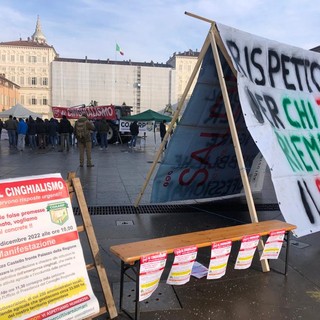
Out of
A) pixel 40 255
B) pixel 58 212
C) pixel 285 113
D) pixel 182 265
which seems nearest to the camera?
pixel 40 255

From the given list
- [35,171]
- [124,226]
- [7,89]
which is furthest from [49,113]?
[124,226]

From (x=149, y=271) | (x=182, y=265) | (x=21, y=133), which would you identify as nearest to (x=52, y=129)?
(x=21, y=133)

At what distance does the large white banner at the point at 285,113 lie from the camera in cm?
A: 439

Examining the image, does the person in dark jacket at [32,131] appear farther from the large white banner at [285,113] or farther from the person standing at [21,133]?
the large white banner at [285,113]

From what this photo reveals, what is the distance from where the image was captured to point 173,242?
11.0 ft

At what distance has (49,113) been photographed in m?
93.8

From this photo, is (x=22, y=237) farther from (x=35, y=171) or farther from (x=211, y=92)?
(x=35, y=171)

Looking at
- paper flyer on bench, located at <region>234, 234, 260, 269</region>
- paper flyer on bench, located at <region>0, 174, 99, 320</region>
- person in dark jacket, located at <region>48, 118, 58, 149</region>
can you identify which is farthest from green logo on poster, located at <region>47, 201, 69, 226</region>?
person in dark jacket, located at <region>48, 118, 58, 149</region>

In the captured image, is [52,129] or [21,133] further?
[52,129]

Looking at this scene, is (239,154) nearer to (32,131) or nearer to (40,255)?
(40,255)

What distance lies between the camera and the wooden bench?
2.98m

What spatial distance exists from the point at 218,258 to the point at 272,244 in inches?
30.7

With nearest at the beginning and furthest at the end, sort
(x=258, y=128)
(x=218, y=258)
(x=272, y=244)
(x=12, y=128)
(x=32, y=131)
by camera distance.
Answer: (x=218, y=258) → (x=272, y=244) → (x=258, y=128) → (x=12, y=128) → (x=32, y=131)

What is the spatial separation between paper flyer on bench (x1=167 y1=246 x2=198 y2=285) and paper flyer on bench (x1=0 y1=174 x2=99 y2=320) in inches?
29.3
